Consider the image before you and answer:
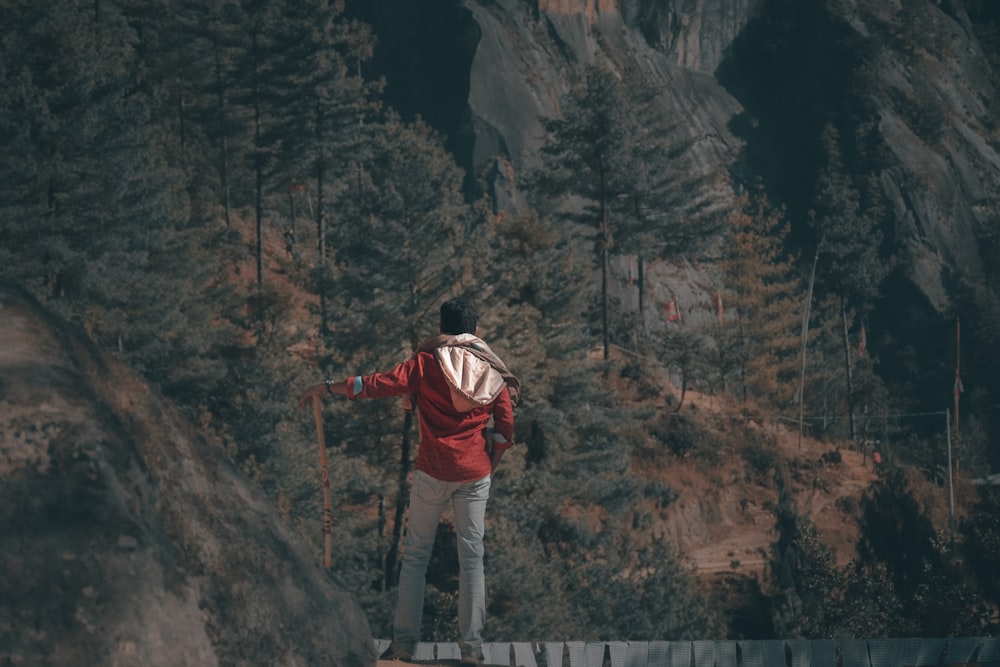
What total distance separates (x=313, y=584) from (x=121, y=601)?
3.98 ft

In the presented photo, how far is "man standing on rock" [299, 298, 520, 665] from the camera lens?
18.8 ft

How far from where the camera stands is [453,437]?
582cm

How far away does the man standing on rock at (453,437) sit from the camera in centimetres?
573

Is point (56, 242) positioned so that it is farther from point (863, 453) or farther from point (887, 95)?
point (887, 95)

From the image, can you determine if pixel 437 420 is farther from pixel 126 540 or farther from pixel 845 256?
pixel 845 256

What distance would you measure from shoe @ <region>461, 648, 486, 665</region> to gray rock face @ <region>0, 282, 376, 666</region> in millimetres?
969

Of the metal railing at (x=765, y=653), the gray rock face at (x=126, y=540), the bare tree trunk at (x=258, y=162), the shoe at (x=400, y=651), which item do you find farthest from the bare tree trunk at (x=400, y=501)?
the bare tree trunk at (x=258, y=162)

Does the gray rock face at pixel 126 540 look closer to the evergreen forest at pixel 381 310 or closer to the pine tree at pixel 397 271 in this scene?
the evergreen forest at pixel 381 310

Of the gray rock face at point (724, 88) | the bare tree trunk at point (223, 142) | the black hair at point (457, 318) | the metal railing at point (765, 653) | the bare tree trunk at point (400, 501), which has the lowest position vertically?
the bare tree trunk at point (400, 501)

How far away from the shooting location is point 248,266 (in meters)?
43.9

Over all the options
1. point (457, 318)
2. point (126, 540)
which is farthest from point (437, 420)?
point (126, 540)

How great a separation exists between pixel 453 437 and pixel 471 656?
48.7 inches

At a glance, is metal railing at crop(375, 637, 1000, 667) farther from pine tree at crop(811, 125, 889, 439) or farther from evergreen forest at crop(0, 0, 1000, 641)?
pine tree at crop(811, 125, 889, 439)

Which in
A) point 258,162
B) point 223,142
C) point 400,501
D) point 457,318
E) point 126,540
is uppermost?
point 223,142
